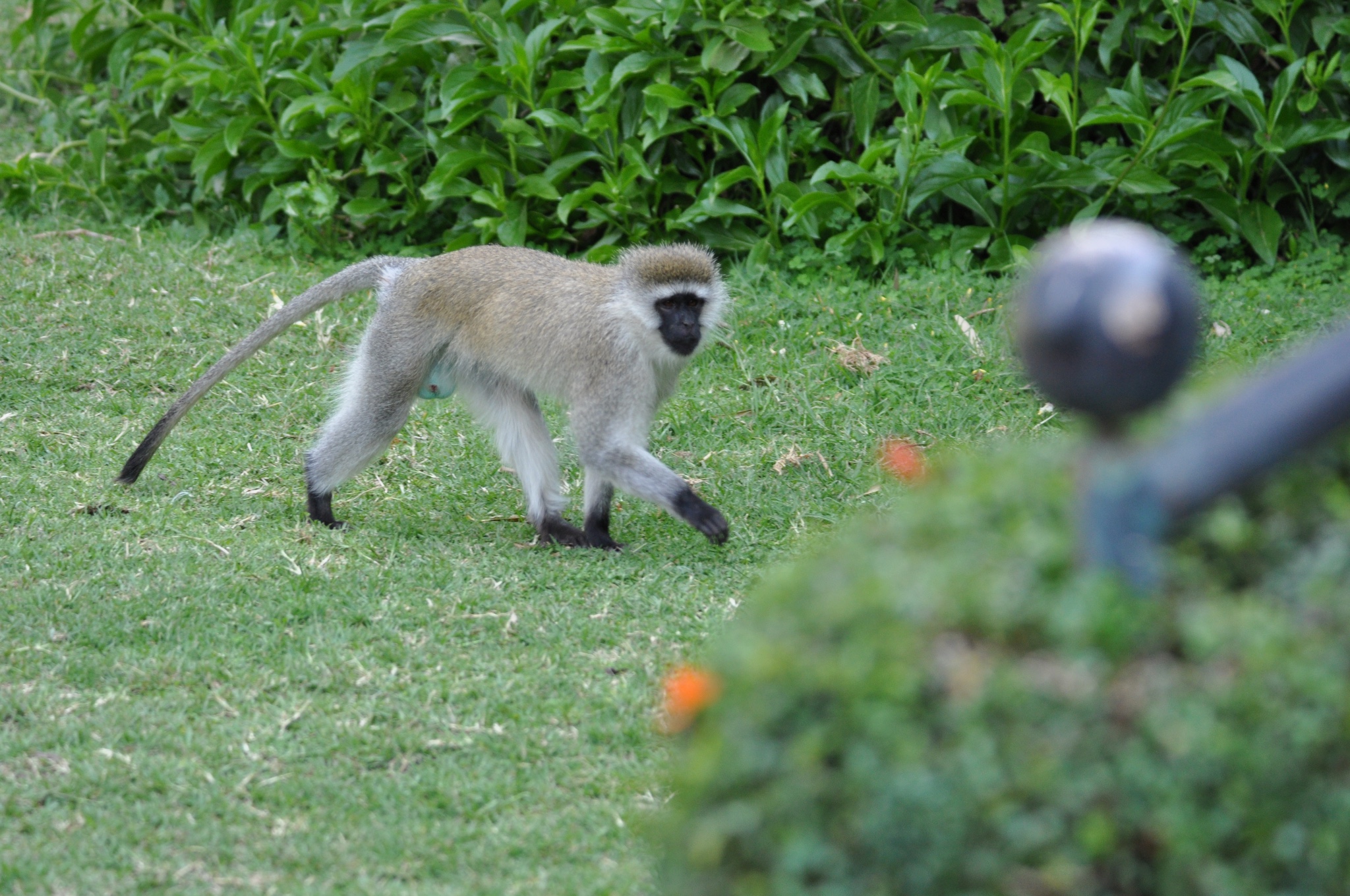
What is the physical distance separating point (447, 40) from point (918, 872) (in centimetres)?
760

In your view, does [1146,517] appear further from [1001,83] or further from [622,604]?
[1001,83]

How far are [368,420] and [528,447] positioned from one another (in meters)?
0.67

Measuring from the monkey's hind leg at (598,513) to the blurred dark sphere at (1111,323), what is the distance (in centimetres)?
412

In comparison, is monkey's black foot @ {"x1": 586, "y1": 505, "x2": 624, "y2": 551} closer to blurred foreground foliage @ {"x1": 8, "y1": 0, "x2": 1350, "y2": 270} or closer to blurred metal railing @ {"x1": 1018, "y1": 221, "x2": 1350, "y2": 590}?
blurred foreground foliage @ {"x1": 8, "y1": 0, "x2": 1350, "y2": 270}

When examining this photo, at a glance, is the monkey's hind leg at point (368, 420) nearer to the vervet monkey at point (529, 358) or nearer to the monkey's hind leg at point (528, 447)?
the vervet monkey at point (529, 358)

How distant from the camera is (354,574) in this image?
205 inches

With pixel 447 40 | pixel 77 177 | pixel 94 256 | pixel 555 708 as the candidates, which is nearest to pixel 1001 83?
pixel 447 40

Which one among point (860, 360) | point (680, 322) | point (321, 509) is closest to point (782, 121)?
point (860, 360)

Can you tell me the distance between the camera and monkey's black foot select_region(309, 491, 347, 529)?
5.92 metres

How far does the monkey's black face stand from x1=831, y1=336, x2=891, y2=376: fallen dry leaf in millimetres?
1664

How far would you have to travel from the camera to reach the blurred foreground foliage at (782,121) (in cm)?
788

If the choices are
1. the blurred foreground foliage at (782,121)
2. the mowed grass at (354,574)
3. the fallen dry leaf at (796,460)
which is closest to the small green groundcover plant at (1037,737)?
the mowed grass at (354,574)

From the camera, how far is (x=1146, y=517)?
5.80 ft

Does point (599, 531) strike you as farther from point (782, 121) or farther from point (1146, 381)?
point (1146, 381)
